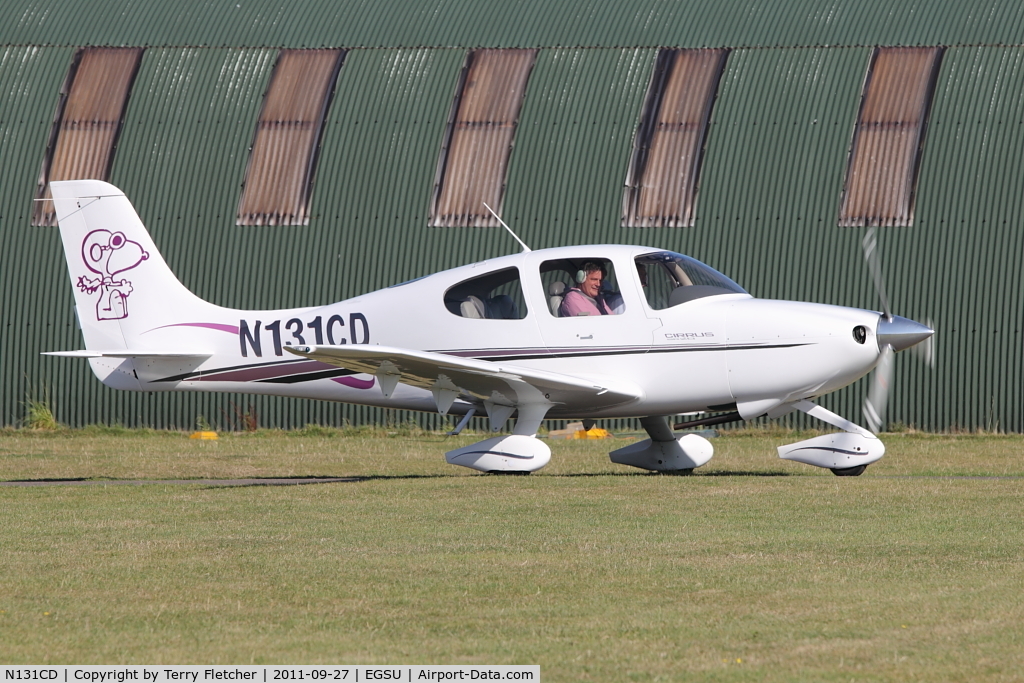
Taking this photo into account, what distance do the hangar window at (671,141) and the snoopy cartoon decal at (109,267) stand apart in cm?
1066

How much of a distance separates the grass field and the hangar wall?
8.00 metres

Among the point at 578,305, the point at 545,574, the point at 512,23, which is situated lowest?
the point at 545,574

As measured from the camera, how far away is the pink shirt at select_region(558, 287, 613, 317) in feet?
52.9

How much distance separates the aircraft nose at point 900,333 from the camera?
14.9 meters

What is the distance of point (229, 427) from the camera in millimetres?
25875

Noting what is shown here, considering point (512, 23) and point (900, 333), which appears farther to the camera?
point (512, 23)

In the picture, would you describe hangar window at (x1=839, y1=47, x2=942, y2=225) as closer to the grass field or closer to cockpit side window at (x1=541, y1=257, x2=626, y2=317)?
the grass field

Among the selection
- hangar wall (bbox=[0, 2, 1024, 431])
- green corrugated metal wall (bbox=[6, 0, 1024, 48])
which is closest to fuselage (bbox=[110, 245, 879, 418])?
hangar wall (bbox=[0, 2, 1024, 431])

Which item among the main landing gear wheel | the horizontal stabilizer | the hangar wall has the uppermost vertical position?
the hangar wall

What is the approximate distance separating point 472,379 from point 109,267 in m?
5.05

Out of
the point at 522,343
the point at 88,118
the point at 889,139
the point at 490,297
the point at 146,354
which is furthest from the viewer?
the point at 88,118

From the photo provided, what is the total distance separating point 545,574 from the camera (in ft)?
31.9

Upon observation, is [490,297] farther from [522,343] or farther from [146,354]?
[146,354]

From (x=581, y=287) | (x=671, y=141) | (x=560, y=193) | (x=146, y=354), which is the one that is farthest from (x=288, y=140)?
(x=581, y=287)
